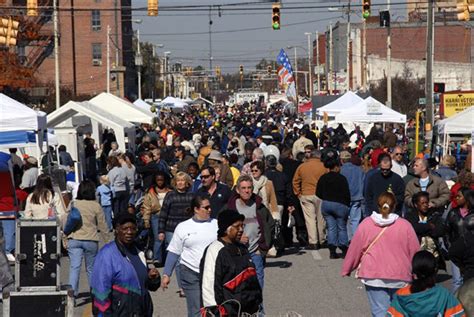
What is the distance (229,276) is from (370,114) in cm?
2988

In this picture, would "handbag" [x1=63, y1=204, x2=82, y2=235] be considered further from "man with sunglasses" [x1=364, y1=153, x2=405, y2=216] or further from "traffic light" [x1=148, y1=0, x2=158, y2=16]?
"traffic light" [x1=148, y1=0, x2=158, y2=16]

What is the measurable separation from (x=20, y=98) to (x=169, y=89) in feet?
257

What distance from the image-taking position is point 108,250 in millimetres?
8641

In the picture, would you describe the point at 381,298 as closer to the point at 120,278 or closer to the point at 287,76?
the point at 120,278

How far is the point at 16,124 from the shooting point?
2284cm

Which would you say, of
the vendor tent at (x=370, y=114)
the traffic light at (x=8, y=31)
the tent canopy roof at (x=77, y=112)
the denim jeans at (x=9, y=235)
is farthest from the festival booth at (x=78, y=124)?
the denim jeans at (x=9, y=235)

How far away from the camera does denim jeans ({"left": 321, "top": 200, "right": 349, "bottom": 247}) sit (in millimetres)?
17530

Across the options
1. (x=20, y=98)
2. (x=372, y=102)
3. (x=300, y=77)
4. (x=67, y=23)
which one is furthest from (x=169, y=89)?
(x=372, y=102)

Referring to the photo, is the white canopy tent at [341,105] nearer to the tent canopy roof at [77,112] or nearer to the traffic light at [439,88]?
the traffic light at [439,88]

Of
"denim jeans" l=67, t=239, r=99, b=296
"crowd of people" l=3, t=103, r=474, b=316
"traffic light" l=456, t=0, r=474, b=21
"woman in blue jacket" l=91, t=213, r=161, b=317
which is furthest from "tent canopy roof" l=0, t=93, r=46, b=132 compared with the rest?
"woman in blue jacket" l=91, t=213, r=161, b=317

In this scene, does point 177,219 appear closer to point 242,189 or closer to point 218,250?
point 242,189

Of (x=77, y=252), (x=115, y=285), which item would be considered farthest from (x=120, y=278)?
(x=77, y=252)

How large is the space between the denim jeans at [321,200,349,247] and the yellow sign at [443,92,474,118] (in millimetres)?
19318

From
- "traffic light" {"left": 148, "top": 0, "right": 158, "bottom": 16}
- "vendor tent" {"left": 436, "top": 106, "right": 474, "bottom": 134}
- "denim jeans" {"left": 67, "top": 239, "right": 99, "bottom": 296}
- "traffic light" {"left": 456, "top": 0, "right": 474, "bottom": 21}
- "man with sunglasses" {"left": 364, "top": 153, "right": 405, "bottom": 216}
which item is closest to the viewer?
"denim jeans" {"left": 67, "top": 239, "right": 99, "bottom": 296}
